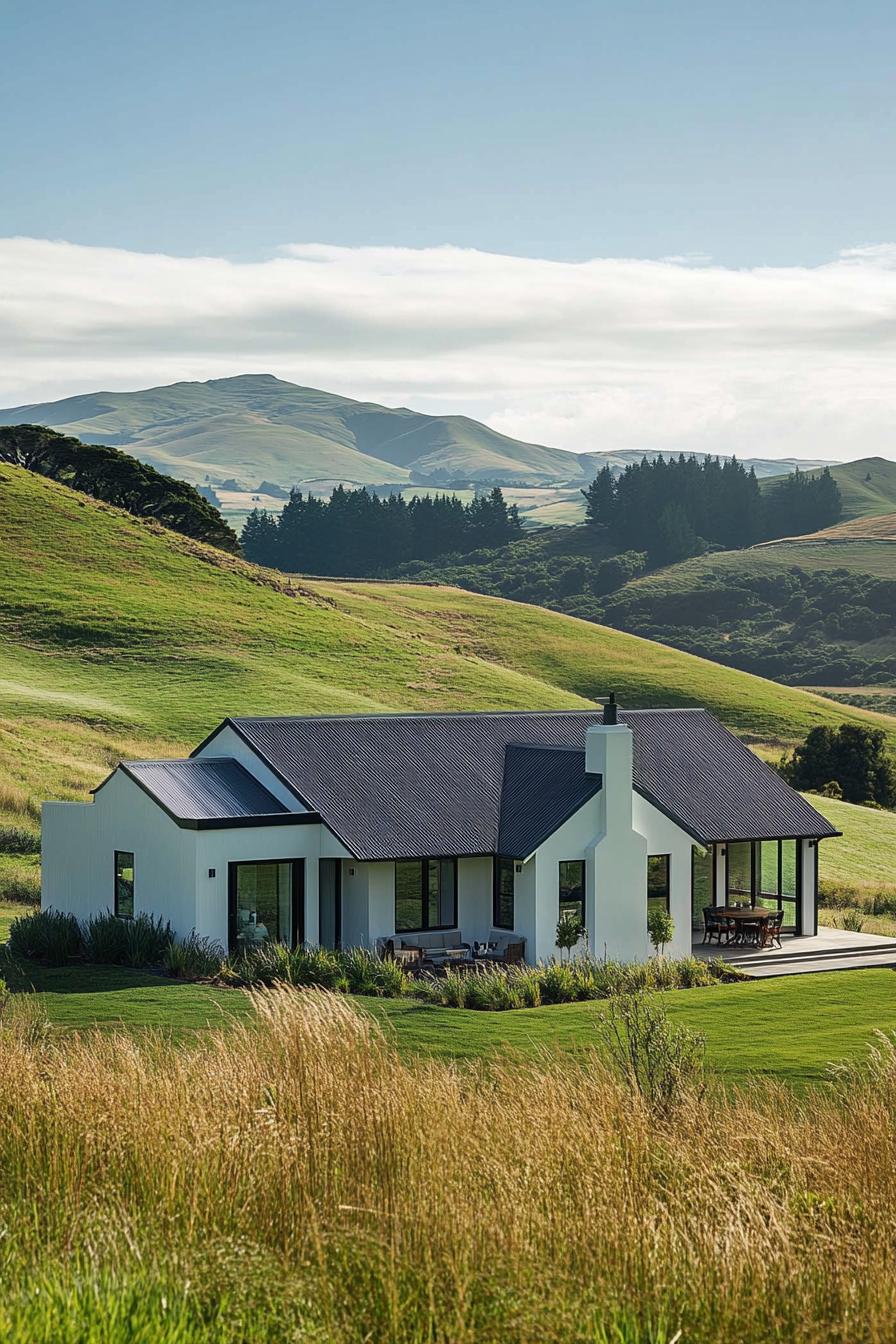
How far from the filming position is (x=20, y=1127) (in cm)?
998

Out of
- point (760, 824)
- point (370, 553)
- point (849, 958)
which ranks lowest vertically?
point (849, 958)

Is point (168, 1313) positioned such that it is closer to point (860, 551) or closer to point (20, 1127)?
point (20, 1127)

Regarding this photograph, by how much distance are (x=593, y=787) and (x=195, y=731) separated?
2918 cm

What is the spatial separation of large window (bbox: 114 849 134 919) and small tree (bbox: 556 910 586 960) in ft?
25.0

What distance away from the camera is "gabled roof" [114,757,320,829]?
27469mm

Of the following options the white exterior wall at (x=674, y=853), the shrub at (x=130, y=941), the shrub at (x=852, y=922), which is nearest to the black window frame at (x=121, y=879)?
the shrub at (x=130, y=941)

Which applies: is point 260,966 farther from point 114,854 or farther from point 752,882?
point 752,882

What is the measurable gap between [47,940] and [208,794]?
12.3 ft

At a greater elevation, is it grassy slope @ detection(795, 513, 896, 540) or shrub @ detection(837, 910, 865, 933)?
grassy slope @ detection(795, 513, 896, 540)

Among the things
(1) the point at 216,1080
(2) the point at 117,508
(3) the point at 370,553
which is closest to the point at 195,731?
(2) the point at 117,508

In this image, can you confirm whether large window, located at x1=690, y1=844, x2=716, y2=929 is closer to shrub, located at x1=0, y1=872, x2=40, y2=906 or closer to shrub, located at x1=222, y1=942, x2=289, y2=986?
shrub, located at x1=222, y1=942, x2=289, y2=986

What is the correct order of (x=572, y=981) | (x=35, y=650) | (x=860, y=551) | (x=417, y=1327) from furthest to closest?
(x=860, y=551) → (x=35, y=650) → (x=572, y=981) → (x=417, y=1327)

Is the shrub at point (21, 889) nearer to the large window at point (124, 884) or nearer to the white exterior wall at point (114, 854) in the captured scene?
the white exterior wall at point (114, 854)

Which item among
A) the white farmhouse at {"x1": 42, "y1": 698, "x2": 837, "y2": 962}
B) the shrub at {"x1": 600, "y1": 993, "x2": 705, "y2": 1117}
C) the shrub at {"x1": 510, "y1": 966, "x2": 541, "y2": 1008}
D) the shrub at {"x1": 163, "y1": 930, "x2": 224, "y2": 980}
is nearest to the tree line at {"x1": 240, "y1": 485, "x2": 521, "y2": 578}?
the white farmhouse at {"x1": 42, "y1": 698, "x2": 837, "y2": 962}
